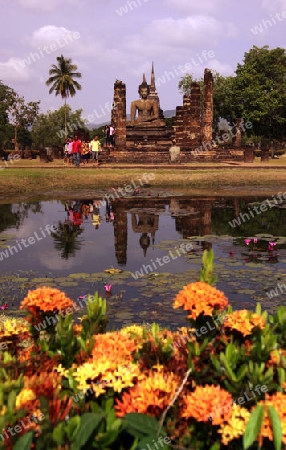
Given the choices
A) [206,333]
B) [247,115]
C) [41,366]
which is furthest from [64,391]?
[247,115]

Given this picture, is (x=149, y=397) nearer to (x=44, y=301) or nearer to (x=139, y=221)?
(x=44, y=301)

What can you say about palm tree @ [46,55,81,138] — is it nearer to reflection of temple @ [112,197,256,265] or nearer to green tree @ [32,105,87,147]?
green tree @ [32,105,87,147]

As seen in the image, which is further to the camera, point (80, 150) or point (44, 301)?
point (80, 150)

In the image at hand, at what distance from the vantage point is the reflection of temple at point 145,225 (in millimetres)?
9914

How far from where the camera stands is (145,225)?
462 inches

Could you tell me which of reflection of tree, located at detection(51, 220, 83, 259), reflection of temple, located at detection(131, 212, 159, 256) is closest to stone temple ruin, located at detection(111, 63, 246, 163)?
reflection of temple, located at detection(131, 212, 159, 256)

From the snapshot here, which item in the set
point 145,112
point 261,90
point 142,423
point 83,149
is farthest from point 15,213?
point 261,90

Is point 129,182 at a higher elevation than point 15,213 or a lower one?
higher

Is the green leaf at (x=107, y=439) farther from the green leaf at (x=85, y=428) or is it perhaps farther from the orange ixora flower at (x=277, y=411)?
the orange ixora flower at (x=277, y=411)

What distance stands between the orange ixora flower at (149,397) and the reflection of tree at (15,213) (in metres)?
9.73

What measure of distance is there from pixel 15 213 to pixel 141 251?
5.93 metres

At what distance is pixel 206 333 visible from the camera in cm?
211

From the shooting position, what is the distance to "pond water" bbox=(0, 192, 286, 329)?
243 inches

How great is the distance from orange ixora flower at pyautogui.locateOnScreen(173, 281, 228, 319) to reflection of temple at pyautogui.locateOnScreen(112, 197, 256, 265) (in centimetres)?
604
